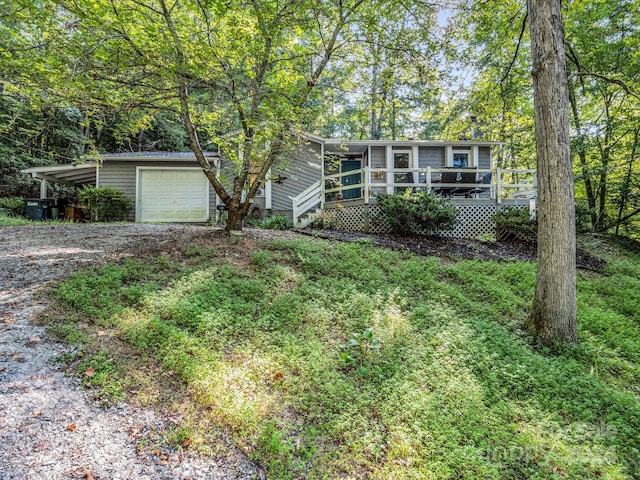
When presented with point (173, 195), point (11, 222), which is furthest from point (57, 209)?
point (173, 195)

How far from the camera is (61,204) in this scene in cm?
1226

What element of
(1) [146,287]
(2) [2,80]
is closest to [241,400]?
(1) [146,287]

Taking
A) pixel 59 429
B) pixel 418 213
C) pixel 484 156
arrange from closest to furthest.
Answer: pixel 59 429, pixel 418 213, pixel 484 156

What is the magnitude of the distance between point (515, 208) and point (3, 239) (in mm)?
11713

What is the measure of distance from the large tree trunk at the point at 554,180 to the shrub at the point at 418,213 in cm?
394

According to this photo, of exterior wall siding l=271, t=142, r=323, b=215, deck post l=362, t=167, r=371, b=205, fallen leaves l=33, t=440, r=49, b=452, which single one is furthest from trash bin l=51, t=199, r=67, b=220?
fallen leaves l=33, t=440, r=49, b=452

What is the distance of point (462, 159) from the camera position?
495 inches

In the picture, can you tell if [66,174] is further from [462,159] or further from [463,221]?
[462,159]

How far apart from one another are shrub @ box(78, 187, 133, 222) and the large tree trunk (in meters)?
11.8

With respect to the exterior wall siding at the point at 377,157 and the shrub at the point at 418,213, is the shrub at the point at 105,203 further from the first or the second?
the exterior wall siding at the point at 377,157

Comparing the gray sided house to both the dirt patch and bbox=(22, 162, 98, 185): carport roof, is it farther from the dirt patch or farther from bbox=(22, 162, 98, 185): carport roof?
the dirt patch

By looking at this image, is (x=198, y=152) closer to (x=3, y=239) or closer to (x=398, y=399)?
(x=3, y=239)

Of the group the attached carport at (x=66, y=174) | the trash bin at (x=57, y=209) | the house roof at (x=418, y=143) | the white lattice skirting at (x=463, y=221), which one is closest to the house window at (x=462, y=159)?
the house roof at (x=418, y=143)

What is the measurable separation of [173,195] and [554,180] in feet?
37.1
